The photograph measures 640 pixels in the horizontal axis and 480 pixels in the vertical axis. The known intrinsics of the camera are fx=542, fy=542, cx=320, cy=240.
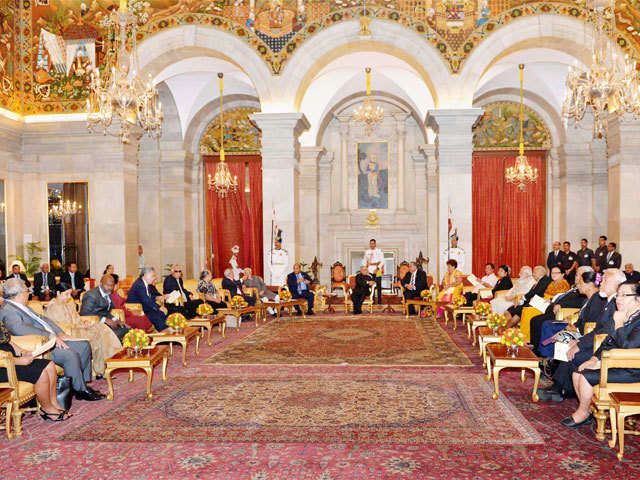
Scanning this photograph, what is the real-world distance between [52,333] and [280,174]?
24.2ft


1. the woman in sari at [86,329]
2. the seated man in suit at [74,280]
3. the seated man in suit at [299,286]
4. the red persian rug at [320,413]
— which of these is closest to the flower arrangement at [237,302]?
the seated man in suit at [299,286]

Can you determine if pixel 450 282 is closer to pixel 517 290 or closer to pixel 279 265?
pixel 517 290

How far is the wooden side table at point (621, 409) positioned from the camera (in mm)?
3717

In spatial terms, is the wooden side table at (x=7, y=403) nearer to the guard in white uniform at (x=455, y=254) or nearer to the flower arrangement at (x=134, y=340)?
the flower arrangement at (x=134, y=340)

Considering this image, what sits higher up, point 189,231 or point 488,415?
point 189,231

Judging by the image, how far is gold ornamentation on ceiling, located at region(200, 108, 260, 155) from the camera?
17.0m

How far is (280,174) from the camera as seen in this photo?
11883mm

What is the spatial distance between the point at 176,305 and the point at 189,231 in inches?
309

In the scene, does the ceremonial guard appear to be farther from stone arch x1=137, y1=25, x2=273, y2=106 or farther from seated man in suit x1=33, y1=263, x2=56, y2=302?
seated man in suit x1=33, y1=263, x2=56, y2=302

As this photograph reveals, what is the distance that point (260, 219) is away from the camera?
17266 millimetres

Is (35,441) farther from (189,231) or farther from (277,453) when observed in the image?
(189,231)

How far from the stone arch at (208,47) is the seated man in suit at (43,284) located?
4.78 metres

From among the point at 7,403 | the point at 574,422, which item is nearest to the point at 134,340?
the point at 7,403

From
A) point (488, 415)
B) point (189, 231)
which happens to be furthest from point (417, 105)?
point (488, 415)
